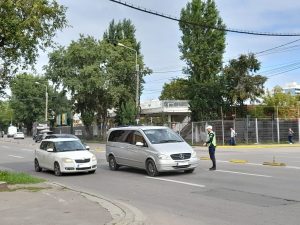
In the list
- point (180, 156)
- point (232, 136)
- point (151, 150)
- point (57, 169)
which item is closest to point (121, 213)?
point (180, 156)

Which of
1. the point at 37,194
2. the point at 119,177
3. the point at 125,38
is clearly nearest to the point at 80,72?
the point at 125,38

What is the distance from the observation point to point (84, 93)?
60.2 m

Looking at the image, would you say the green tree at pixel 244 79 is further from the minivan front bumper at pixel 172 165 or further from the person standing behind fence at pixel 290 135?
the minivan front bumper at pixel 172 165

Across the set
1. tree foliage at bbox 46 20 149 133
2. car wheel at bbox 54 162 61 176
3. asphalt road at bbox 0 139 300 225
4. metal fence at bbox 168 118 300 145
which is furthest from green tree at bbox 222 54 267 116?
car wheel at bbox 54 162 61 176

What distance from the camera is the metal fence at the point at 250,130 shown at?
4444 cm

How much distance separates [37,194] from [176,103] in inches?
2038

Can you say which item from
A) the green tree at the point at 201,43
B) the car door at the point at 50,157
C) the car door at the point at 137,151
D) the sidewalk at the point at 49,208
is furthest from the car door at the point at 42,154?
the green tree at the point at 201,43

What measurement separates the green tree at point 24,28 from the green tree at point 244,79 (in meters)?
33.3

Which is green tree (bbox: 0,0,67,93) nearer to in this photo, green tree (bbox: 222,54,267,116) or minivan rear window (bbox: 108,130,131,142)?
minivan rear window (bbox: 108,130,131,142)

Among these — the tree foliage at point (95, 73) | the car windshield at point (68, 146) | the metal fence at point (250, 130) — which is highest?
the tree foliage at point (95, 73)

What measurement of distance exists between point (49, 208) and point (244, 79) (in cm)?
3934

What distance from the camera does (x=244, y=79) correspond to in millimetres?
47625

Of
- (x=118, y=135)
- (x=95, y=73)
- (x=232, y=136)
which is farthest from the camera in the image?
(x=95, y=73)

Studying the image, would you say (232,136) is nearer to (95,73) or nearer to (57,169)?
(95,73)
